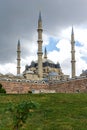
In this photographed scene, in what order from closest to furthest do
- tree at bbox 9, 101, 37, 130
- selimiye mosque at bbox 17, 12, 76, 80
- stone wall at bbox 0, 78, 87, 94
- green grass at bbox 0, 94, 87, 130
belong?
1. tree at bbox 9, 101, 37, 130
2. green grass at bbox 0, 94, 87, 130
3. stone wall at bbox 0, 78, 87, 94
4. selimiye mosque at bbox 17, 12, 76, 80

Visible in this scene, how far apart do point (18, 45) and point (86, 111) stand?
60.3 meters

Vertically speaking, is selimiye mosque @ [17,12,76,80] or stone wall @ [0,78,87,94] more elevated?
selimiye mosque @ [17,12,76,80]

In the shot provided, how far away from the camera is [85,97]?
3073 cm

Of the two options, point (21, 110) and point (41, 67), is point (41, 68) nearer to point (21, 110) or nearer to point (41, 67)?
point (41, 67)

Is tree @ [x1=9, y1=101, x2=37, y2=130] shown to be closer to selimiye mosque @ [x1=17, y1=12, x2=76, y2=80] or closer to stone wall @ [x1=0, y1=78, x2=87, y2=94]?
stone wall @ [x1=0, y1=78, x2=87, y2=94]

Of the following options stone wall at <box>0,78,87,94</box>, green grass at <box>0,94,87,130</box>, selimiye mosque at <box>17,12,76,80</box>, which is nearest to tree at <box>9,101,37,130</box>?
green grass at <box>0,94,87,130</box>

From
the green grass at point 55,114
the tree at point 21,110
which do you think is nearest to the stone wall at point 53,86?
the green grass at point 55,114

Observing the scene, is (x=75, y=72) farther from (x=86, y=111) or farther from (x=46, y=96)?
(x=86, y=111)

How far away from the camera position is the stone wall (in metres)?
59.9

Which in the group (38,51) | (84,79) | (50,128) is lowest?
(50,128)

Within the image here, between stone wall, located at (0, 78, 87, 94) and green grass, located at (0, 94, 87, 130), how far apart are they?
95.0 ft

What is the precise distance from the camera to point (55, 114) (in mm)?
23266

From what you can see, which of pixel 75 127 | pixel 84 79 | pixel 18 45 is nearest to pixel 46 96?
pixel 75 127

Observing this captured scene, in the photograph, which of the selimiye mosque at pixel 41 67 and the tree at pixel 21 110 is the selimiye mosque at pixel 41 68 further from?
the tree at pixel 21 110
